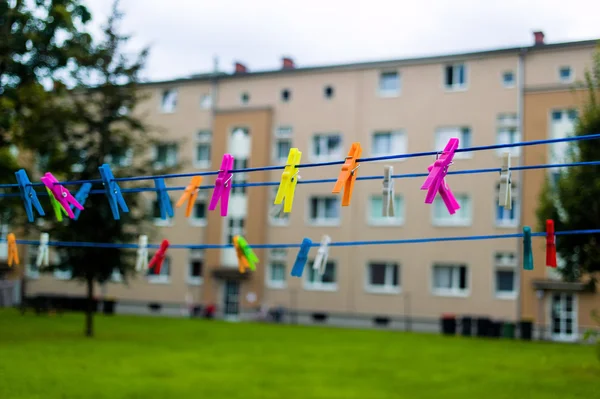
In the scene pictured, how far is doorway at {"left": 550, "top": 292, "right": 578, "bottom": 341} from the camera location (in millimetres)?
34750

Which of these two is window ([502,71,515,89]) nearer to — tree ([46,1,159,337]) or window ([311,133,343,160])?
window ([311,133,343,160])

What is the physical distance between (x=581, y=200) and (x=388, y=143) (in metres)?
21.7

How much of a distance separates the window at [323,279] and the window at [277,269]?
1566 millimetres

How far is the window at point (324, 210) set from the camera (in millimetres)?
40500

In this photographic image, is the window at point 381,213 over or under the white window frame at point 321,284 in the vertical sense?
over

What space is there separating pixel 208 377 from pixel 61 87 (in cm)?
1156

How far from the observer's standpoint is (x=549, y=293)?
116ft

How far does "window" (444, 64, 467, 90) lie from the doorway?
1116 centimetres

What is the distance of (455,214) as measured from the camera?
37.0 meters

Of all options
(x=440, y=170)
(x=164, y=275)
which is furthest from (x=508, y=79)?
(x=440, y=170)

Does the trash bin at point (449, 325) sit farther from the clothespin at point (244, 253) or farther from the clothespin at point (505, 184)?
the clothespin at point (505, 184)

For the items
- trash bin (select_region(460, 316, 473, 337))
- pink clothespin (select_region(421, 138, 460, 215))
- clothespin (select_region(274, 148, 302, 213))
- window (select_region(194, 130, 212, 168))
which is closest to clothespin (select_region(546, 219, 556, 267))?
pink clothespin (select_region(421, 138, 460, 215))

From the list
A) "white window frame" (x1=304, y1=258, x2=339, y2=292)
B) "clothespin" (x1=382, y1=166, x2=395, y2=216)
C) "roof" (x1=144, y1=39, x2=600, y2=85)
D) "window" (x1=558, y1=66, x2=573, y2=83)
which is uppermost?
"roof" (x1=144, y1=39, x2=600, y2=85)

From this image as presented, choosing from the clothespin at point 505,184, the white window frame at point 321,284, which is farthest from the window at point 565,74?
the clothespin at point 505,184
